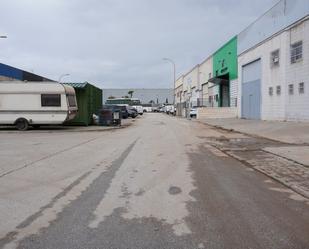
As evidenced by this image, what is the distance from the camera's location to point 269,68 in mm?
39000

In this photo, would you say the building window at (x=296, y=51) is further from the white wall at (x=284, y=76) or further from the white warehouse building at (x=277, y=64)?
the white wall at (x=284, y=76)

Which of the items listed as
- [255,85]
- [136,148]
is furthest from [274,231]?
[255,85]

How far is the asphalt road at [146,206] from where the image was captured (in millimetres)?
6047

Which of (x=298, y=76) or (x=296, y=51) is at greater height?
(x=296, y=51)

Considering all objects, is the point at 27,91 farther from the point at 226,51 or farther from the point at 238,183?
the point at 226,51

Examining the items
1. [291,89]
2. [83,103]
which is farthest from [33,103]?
[291,89]

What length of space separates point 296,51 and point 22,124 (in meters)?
18.6

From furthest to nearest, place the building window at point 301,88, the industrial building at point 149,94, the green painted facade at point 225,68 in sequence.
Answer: the industrial building at point 149,94
the green painted facade at point 225,68
the building window at point 301,88

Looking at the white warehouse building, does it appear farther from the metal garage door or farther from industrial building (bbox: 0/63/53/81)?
industrial building (bbox: 0/63/53/81)

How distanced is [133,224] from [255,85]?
3841cm

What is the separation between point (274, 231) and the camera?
6.44 meters

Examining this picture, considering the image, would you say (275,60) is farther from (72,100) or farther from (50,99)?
(50,99)

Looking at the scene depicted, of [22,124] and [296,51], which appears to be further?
[296,51]

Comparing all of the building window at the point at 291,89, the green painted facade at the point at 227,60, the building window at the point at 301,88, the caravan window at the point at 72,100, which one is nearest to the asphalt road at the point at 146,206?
the caravan window at the point at 72,100
